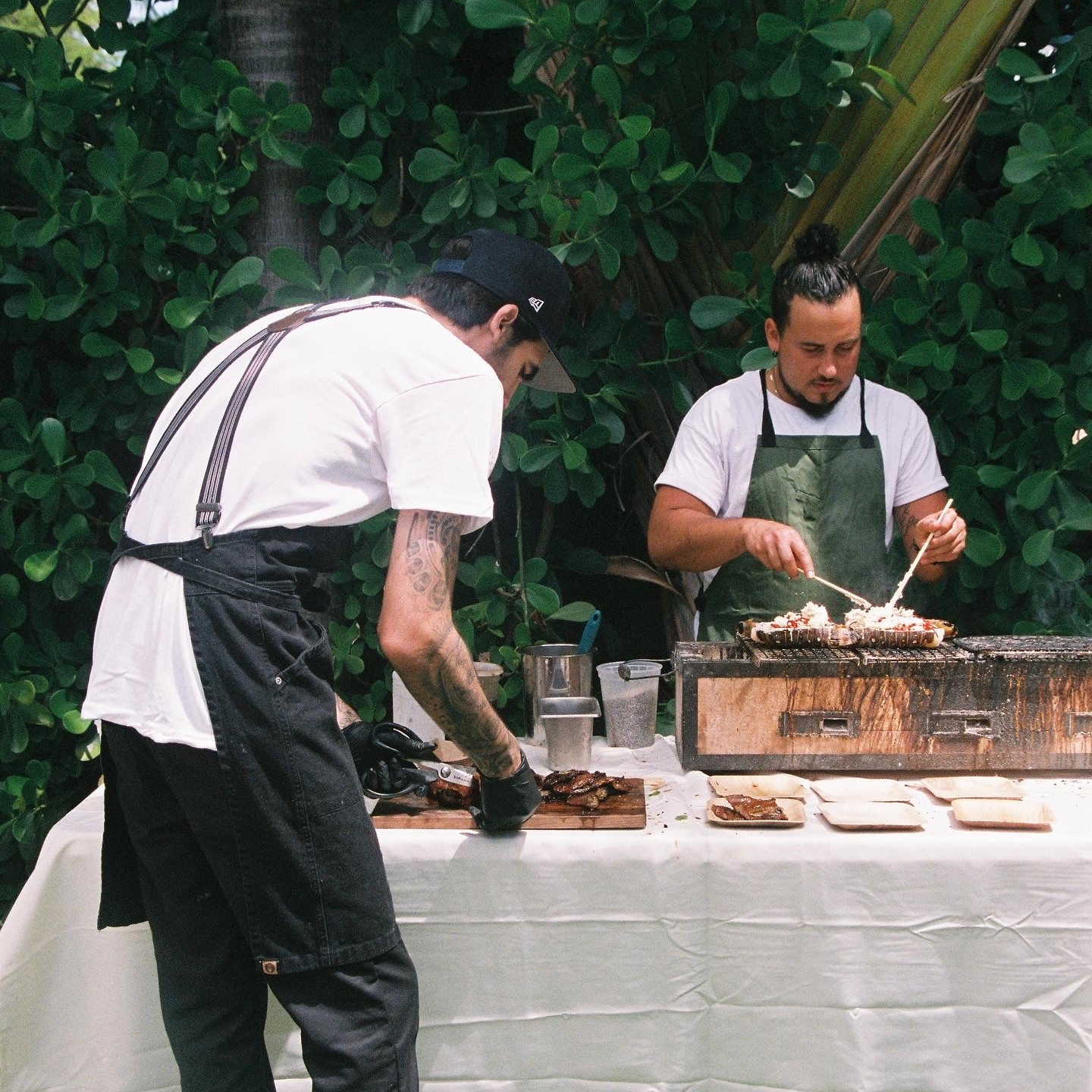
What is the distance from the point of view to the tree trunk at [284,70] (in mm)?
3283

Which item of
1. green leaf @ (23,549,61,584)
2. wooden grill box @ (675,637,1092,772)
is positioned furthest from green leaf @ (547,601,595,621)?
green leaf @ (23,549,61,584)

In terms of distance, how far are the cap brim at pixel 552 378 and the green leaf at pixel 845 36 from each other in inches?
50.9

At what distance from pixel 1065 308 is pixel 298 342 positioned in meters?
2.37

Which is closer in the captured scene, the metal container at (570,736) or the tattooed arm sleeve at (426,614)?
the tattooed arm sleeve at (426,614)

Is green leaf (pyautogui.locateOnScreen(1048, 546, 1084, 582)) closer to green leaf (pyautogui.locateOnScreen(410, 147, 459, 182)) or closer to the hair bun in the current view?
the hair bun

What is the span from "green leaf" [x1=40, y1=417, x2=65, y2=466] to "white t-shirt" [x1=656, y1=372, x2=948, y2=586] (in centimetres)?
159

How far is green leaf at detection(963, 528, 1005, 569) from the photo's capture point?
3203mm

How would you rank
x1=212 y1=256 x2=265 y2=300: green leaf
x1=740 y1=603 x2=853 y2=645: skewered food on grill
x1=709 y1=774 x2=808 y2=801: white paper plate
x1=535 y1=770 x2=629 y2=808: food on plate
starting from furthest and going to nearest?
x1=212 y1=256 x2=265 y2=300: green leaf < x1=740 y1=603 x2=853 y2=645: skewered food on grill < x1=709 y1=774 x2=808 y2=801: white paper plate < x1=535 y1=770 x2=629 y2=808: food on plate

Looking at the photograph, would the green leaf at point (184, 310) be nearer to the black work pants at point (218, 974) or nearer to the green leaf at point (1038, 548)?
the black work pants at point (218, 974)

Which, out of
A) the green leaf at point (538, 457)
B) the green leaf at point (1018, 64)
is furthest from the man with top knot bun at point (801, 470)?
the green leaf at point (1018, 64)

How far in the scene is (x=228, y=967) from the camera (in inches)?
72.3

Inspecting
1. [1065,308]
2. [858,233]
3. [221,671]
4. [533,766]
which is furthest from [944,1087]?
[858,233]

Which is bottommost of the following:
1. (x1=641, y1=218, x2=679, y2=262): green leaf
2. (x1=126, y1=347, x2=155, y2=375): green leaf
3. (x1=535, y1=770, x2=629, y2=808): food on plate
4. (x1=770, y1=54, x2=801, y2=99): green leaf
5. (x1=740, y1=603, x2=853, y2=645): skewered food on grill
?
(x1=535, y1=770, x2=629, y2=808): food on plate

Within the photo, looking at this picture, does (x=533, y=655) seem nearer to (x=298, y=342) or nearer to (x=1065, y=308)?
(x=298, y=342)
